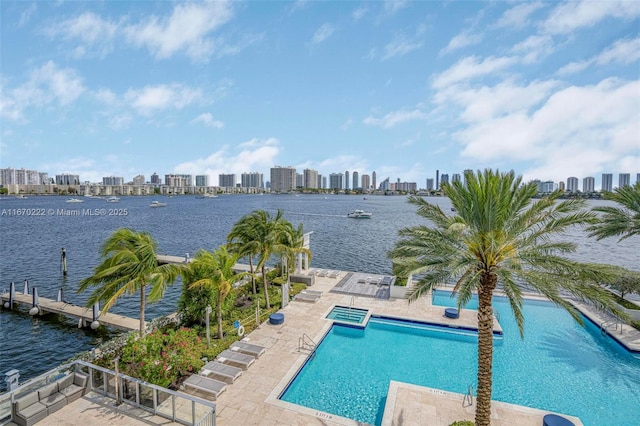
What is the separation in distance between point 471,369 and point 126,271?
1457 centimetres

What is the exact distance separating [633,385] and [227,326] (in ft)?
57.4

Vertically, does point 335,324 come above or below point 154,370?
below

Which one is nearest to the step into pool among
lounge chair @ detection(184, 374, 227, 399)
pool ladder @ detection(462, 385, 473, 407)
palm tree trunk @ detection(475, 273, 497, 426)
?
pool ladder @ detection(462, 385, 473, 407)

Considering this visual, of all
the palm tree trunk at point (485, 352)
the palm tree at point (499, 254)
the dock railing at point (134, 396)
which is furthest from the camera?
the dock railing at point (134, 396)

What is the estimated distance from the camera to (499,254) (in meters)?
8.72

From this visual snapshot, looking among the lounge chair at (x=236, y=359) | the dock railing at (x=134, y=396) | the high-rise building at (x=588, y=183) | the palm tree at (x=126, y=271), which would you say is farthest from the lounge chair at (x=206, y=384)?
the high-rise building at (x=588, y=183)

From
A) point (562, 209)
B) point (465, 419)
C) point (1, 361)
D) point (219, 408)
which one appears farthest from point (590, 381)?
point (1, 361)

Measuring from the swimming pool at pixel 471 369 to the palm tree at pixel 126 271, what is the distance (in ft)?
21.5

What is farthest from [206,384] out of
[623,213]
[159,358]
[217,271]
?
[623,213]

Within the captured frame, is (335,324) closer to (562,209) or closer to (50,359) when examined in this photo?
(562,209)

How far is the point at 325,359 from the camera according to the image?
15.0 metres

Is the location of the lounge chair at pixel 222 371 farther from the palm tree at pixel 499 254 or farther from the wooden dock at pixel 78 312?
the wooden dock at pixel 78 312

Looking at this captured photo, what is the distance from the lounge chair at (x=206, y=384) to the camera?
446 inches

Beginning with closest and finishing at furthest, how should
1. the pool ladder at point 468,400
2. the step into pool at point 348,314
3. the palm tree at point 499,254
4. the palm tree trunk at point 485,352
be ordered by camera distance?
the palm tree at point 499,254 < the palm tree trunk at point 485,352 < the pool ladder at point 468,400 < the step into pool at point 348,314
